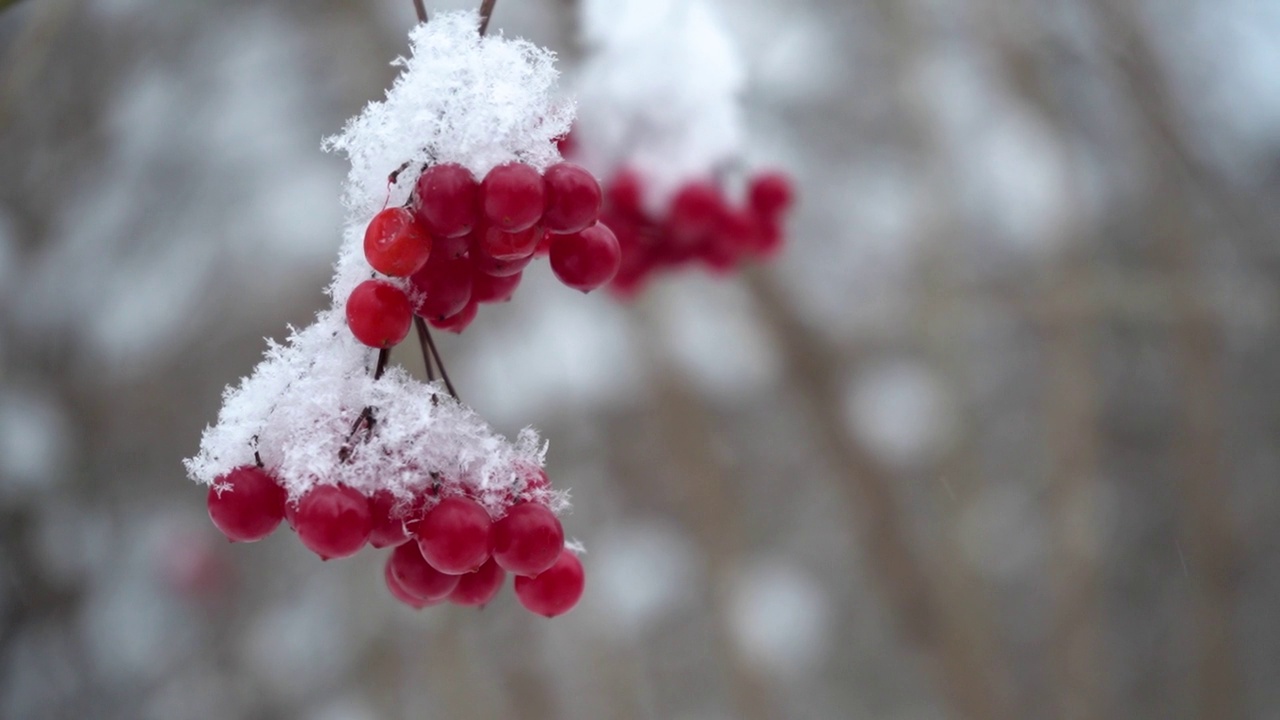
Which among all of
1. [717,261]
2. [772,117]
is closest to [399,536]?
[717,261]

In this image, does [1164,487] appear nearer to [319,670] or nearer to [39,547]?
[319,670]

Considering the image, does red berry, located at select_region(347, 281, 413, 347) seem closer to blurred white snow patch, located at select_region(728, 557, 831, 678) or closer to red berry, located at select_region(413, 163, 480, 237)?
red berry, located at select_region(413, 163, 480, 237)

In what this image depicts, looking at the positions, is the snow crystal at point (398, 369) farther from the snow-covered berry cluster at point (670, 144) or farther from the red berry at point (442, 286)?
the snow-covered berry cluster at point (670, 144)

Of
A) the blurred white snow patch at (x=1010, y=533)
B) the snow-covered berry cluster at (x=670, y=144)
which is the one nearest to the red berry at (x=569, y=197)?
the snow-covered berry cluster at (x=670, y=144)

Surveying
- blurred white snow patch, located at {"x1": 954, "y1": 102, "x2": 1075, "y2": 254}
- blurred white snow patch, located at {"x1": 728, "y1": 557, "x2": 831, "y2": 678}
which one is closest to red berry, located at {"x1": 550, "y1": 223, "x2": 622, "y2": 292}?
blurred white snow patch, located at {"x1": 954, "y1": 102, "x2": 1075, "y2": 254}

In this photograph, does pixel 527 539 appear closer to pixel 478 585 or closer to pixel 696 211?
pixel 478 585

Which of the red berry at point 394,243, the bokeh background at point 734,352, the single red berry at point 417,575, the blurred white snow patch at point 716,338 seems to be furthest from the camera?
the blurred white snow patch at point 716,338

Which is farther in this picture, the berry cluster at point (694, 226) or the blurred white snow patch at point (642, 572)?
the blurred white snow patch at point (642, 572)
